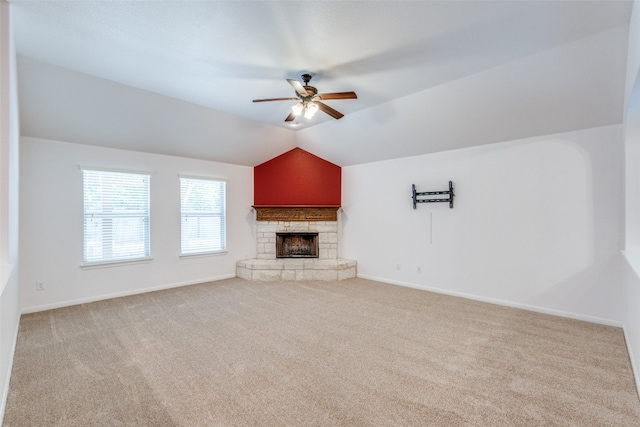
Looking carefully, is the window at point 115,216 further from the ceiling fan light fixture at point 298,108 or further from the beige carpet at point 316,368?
the ceiling fan light fixture at point 298,108

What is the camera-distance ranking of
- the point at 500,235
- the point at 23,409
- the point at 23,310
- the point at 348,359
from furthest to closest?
the point at 500,235
the point at 23,310
the point at 348,359
the point at 23,409

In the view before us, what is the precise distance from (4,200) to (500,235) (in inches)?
218

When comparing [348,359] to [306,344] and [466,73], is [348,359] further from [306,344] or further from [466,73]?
[466,73]

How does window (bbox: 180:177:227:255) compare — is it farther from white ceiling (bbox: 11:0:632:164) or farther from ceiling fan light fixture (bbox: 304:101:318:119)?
ceiling fan light fixture (bbox: 304:101:318:119)

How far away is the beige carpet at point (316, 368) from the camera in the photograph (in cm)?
206

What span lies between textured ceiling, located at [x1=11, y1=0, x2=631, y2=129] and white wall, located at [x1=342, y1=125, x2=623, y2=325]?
161cm

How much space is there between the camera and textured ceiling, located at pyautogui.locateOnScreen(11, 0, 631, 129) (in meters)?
2.40

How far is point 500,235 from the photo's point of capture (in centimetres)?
447

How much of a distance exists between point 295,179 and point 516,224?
13.6ft

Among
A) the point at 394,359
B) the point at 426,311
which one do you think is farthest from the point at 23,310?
the point at 426,311

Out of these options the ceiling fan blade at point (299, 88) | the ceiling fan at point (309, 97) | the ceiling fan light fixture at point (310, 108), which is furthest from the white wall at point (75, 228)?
the ceiling fan blade at point (299, 88)

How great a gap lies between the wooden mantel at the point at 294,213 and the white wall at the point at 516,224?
1132 mm

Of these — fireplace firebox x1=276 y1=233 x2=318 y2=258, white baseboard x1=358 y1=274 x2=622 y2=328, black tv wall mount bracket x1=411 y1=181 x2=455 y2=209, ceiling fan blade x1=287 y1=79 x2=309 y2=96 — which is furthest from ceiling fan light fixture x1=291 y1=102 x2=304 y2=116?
white baseboard x1=358 y1=274 x2=622 y2=328

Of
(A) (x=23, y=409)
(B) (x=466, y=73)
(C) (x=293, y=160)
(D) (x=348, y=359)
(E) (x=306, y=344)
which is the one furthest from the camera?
(C) (x=293, y=160)
